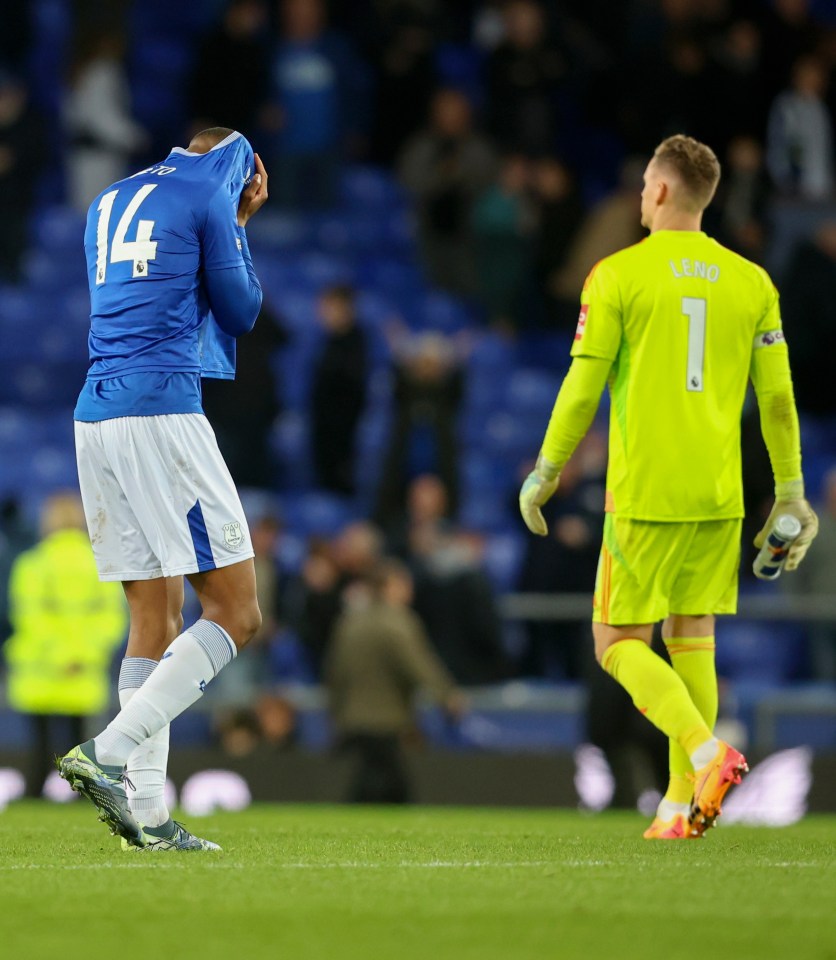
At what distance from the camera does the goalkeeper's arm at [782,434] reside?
21.3 ft

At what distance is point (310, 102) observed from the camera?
18234mm

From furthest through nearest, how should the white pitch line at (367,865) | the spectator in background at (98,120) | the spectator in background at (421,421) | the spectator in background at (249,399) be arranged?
the spectator in background at (98,120)
the spectator in background at (421,421)
the spectator in background at (249,399)
the white pitch line at (367,865)

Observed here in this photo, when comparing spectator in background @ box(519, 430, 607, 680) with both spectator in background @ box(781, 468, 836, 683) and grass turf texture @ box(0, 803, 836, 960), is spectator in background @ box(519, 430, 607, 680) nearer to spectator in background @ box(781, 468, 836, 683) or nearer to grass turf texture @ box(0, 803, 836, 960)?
spectator in background @ box(781, 468, 836, 683)

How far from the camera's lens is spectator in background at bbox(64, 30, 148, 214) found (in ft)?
60.5

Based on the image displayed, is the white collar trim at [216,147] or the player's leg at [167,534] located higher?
the white collar trim at [216,147]

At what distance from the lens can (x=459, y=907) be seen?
4363mm

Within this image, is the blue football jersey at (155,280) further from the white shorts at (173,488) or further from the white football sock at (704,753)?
the white football sock at (704,753)

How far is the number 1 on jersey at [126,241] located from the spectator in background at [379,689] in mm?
6890

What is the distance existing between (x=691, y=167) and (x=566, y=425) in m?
1.00

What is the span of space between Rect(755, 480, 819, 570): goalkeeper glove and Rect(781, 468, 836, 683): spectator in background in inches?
260

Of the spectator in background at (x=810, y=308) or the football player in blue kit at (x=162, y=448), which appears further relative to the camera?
the spectator in background at (x=810, y=308)

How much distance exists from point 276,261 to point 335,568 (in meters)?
6.39

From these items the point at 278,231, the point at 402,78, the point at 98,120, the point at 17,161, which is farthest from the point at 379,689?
the point at 98,120

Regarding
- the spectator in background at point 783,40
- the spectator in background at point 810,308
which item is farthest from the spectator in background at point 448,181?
the spectator in background at point 810,308
